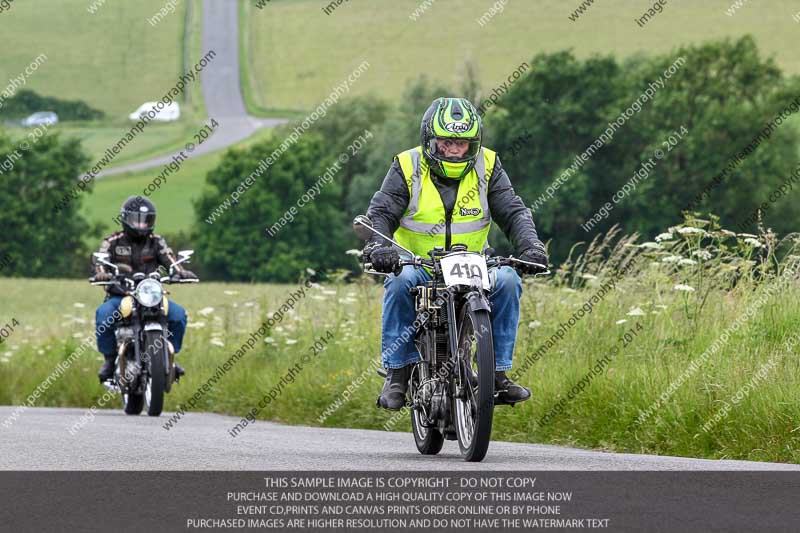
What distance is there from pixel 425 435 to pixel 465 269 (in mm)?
1263

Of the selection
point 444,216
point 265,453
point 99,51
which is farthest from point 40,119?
point 444,216

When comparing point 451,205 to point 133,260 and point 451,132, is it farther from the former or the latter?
point 133,260

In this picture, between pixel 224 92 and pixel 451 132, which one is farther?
pixel 224 92

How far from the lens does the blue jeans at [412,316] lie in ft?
27.1

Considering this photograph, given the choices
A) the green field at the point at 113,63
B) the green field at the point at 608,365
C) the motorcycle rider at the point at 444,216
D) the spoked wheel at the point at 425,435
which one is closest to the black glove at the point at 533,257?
the motorcycle rider at the point at 444,216

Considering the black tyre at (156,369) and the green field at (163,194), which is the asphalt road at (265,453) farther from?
the green field at (163,194)

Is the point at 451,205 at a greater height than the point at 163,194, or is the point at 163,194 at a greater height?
the point at 163,194

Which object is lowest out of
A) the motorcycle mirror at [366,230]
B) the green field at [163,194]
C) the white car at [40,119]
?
the motorcycle mirror at [366,230]

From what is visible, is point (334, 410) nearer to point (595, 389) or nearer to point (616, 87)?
point (595, 389)

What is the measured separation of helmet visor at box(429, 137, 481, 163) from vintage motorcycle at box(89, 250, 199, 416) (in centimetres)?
595

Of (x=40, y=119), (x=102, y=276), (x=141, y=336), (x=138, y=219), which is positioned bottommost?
(x=141, y=336)

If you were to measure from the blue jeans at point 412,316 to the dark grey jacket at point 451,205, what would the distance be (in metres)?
0.25

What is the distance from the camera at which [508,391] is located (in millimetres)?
8148

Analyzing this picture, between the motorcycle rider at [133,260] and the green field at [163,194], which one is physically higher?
the green field at [163,194]
